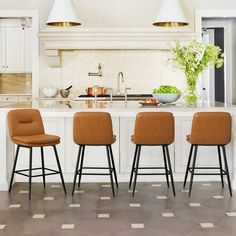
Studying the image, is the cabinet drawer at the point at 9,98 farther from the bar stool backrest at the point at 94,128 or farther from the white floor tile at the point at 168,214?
the white floor tile at the point at 168,214

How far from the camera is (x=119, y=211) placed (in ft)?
16.2

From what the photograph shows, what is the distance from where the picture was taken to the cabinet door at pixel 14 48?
9547 mm

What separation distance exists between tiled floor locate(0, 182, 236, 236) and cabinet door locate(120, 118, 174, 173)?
0.83 feet

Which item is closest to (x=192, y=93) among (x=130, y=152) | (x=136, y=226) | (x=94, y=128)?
(x=130, y=152)

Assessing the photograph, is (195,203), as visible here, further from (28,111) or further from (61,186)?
(28,111)

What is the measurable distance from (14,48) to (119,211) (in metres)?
5.44

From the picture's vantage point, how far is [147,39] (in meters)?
8.88

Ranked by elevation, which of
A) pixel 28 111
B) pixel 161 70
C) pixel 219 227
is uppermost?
pixel 161 70

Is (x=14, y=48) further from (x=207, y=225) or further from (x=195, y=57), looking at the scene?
(x=207, y=225)

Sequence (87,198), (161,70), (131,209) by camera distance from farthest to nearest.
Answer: (161,70) < (87,198) < (131,209)

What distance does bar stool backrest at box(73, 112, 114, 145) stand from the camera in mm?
5465

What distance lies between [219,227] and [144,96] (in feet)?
15.8

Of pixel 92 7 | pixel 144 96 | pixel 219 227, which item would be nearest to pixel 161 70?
pixel 144 96

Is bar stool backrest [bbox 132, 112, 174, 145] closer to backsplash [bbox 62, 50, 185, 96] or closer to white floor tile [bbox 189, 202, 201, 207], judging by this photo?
white floor tile [bbox 189, 202, 201, 207]
